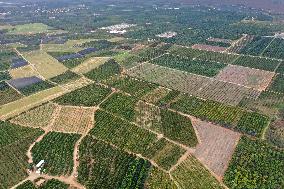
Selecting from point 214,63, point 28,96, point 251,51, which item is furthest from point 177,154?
point 251,51

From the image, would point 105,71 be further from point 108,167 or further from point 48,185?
point 48,185

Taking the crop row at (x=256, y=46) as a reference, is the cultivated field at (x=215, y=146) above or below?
above

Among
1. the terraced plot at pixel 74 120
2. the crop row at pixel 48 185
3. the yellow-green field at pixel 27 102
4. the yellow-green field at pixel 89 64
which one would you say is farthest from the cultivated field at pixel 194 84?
the crop row at pixel 48 185

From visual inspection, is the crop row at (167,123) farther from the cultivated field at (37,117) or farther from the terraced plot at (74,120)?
the cultivated field at (37,117)

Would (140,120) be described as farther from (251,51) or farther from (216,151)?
(251,51)

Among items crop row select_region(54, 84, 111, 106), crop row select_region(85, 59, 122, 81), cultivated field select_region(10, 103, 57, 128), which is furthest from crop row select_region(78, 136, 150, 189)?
crop row select_region(85, 59, 122, 81)
